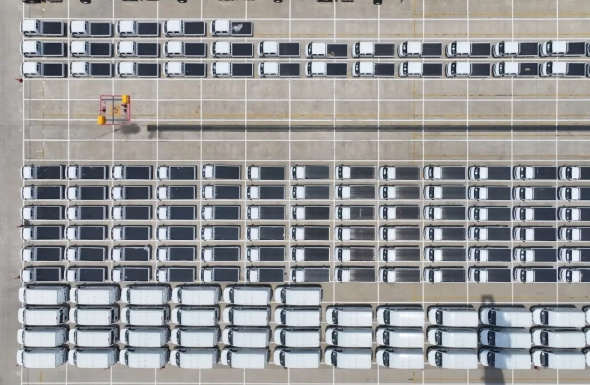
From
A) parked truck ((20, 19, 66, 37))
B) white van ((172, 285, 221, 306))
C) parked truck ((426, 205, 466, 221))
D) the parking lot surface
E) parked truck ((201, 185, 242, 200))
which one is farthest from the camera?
the parking lot surface

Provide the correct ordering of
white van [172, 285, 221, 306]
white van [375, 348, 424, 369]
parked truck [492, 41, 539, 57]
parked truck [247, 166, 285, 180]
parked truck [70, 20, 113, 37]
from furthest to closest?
parked truck [247, 166, 285, 180] → parked truck [70, 20, 113, 37] → parked truck [492, 41, 539, 57] → white van [172, 285, 221, 306] → white van [375, 348, 424, 369]

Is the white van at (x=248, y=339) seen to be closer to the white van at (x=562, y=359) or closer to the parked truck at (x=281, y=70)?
the parked truck at (x=281, y=70)

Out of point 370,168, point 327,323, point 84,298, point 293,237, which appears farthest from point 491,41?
point 84,298

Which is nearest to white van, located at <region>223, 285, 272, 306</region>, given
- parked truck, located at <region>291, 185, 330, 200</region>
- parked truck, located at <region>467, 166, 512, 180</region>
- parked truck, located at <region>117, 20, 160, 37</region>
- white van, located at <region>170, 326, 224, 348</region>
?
white van, located at <region>170, 326, 224, 348</region>

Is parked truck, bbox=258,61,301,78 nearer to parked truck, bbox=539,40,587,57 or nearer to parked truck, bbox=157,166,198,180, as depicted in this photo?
parked truck, bbox=157,166,198,180

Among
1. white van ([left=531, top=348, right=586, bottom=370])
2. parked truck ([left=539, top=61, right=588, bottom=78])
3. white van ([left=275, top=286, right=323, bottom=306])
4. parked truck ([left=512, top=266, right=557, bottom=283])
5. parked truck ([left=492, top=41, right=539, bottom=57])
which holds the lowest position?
white van ([left=531, top=348, right=586, bottom=370])

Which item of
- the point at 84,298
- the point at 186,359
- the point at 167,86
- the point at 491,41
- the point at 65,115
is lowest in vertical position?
the point at 186,359

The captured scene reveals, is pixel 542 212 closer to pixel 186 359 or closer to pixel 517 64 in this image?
pixel 517 64
